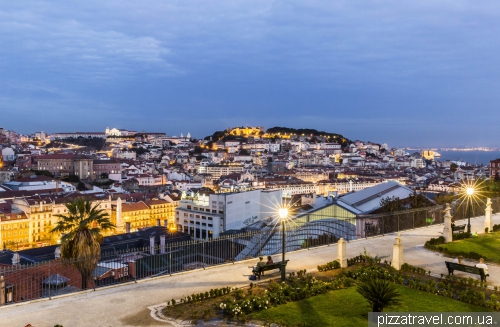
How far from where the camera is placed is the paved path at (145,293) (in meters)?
9.45

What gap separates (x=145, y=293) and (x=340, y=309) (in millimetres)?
4714

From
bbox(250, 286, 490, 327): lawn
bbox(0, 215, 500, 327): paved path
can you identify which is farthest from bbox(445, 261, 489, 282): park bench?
bbox(250, 286, 490, 327): lawn

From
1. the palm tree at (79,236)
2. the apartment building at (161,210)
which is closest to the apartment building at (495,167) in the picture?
the apartment building at (161,210)

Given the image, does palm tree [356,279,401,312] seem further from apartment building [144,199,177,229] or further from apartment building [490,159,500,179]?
apartment building [490,159,500,179]

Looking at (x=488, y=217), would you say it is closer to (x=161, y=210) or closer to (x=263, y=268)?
(x=263, y=268)

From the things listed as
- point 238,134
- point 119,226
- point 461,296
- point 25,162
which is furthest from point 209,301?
point 238,134

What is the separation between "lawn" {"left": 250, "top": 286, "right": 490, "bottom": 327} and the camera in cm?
942

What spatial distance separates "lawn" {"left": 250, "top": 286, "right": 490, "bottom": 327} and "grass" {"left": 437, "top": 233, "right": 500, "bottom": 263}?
15.8ft

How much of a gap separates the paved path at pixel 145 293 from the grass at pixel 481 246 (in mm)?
819

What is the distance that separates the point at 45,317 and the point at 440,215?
18.5 meters

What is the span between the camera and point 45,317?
9.57 metres

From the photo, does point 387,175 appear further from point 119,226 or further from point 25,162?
point 25,162

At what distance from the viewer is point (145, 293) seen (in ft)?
36.7

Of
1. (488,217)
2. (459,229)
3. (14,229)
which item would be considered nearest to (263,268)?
(459,229)
